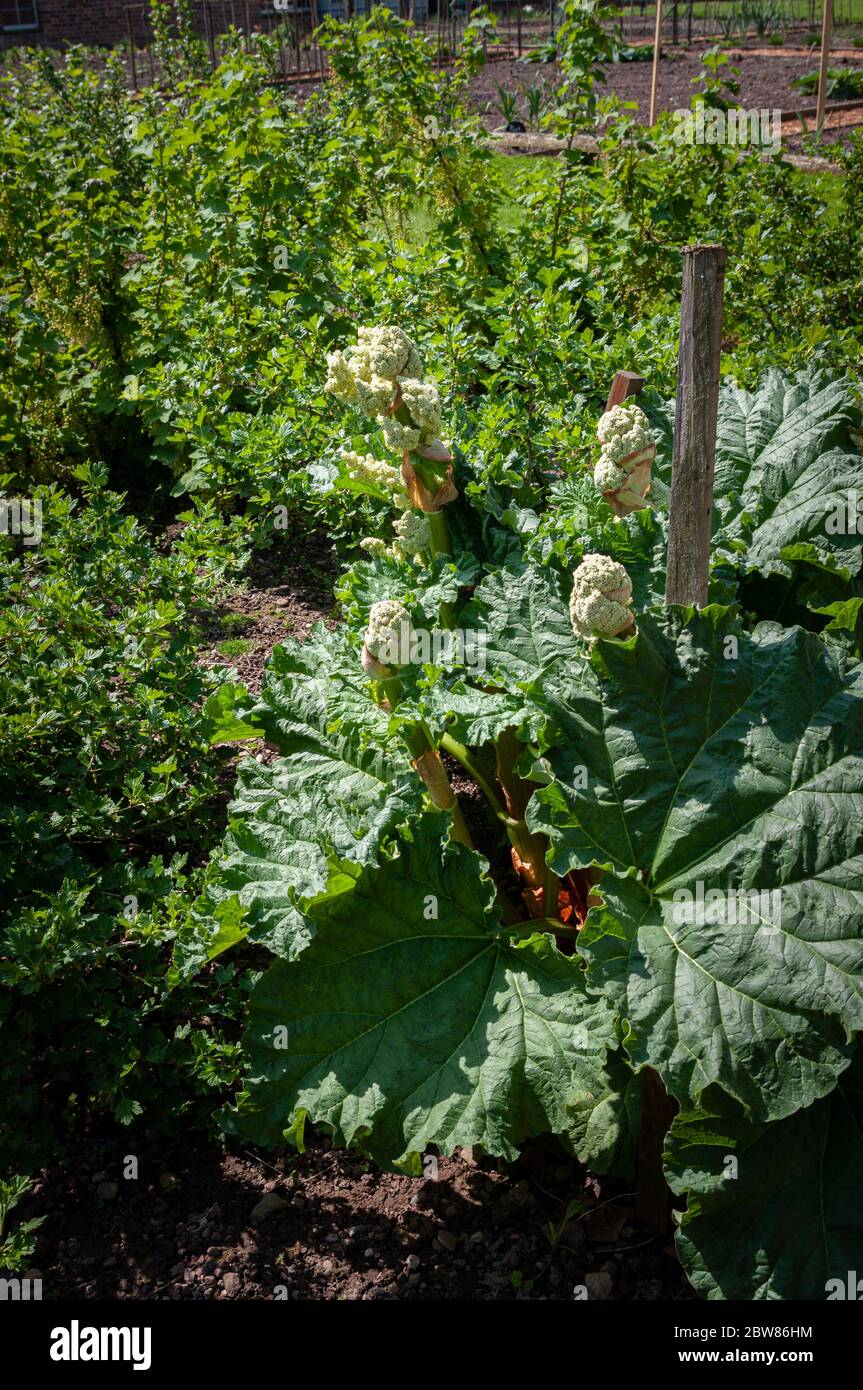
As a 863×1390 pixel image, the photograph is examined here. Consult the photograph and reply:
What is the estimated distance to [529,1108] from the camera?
7.87 ft

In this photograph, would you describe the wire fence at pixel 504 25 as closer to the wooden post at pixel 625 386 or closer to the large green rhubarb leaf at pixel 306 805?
the wooden post at pixel 625 386

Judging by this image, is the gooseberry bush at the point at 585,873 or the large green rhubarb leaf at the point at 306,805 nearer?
the gooseberry bush at the point at 585,873

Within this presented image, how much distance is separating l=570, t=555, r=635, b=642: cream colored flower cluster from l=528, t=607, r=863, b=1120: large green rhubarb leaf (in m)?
0.08

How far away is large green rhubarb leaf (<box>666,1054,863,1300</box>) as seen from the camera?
224 cm

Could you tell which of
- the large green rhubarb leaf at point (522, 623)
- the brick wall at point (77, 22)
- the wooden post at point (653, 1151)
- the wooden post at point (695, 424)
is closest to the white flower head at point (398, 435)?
the large green rhubarb leaf at point (522, 623)

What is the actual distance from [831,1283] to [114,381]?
4953mm

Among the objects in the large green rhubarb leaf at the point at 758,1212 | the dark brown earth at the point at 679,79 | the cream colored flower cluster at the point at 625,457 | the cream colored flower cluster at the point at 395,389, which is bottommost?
the large green rhubarb leaf at the point at 758,1212

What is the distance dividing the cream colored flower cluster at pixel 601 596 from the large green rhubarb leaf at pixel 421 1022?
0.59 m

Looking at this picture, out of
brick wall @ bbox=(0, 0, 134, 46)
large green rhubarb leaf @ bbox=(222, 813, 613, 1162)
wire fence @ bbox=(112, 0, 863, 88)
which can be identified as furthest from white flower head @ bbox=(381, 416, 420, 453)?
brick wall @ bbox=(0, 0, 134, 46)

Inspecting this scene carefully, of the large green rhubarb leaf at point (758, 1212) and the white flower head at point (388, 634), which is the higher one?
the white flower head at point (388, 634)

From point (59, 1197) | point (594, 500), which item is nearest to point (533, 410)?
point (594, 500)

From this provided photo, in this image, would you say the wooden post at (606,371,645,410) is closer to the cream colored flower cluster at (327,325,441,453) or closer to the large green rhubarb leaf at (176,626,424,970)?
the cream colored flower cluster at (327,325,441,453)

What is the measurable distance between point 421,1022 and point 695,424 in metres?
1.43

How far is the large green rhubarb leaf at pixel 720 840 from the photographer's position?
2.13 metres
